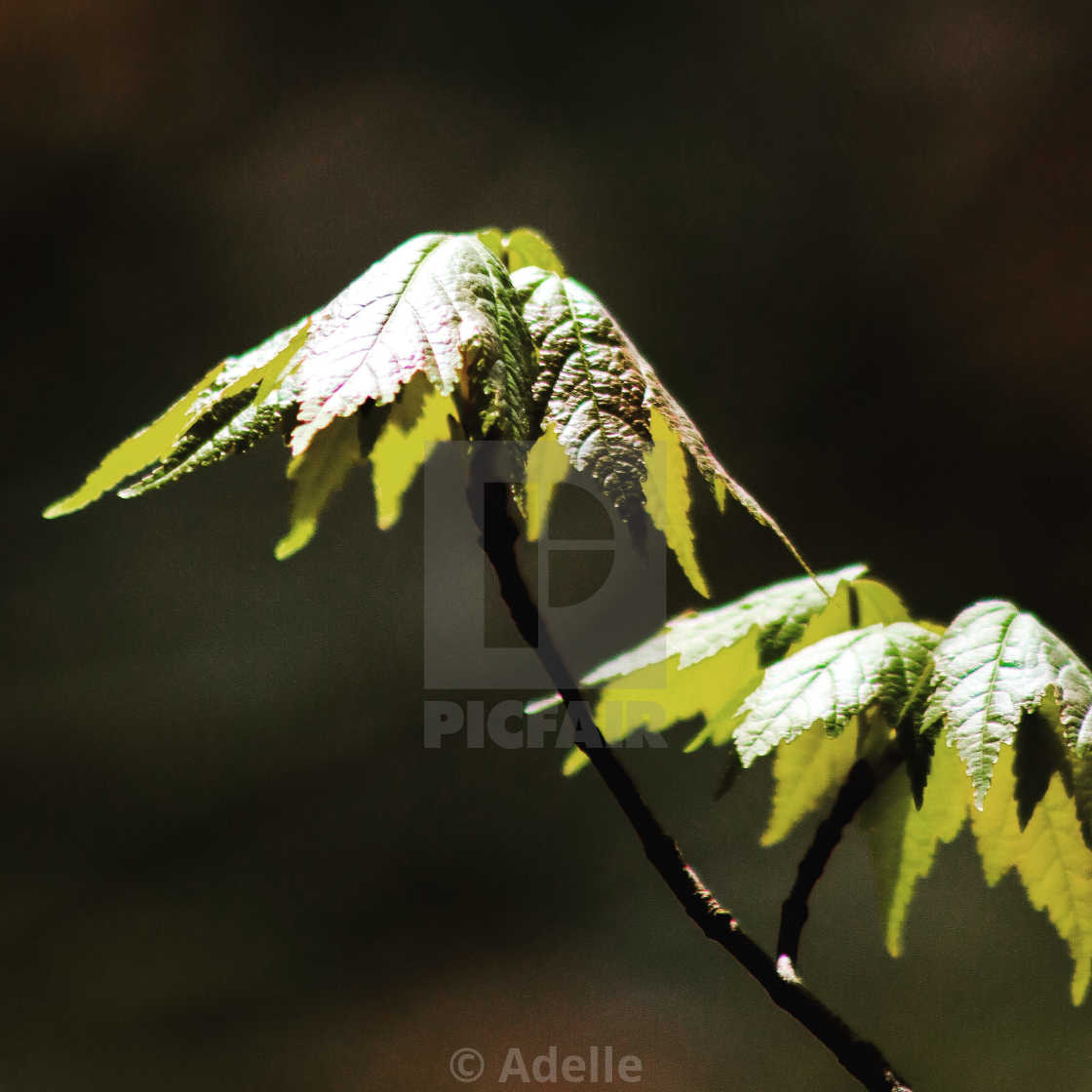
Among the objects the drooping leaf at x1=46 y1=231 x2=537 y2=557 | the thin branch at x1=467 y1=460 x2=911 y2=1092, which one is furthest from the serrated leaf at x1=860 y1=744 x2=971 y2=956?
the drooping leaf at x1=46 y1=231 x2=537 y2=557

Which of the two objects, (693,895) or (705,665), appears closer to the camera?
(693,895)

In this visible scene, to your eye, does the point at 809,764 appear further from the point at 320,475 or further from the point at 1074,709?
the point at 320,475

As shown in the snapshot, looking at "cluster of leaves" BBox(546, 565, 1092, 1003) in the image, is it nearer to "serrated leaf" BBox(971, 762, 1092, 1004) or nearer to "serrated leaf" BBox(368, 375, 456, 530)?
"serrated leaf" BBox(971, 762, 1092, 1004)

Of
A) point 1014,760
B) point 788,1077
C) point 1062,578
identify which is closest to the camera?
point 1014,760

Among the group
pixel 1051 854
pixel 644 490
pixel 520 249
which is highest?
pixel 520 249

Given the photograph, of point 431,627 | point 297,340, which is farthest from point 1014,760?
point 431,627

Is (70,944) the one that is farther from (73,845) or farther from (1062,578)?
(1062,578)

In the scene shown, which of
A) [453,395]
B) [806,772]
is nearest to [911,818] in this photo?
[806,772]

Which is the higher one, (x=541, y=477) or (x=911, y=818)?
(x=541, y=477)
